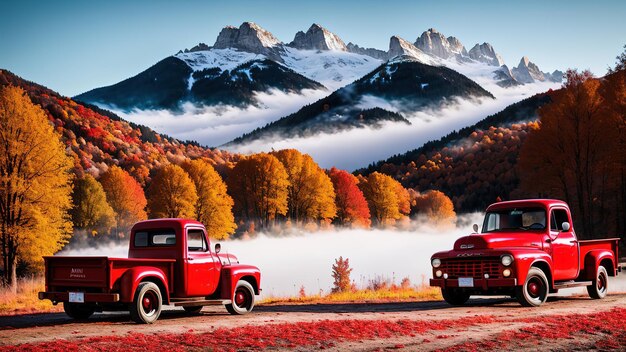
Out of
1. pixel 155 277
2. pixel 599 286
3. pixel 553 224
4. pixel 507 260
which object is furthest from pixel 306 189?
pixel 155 277

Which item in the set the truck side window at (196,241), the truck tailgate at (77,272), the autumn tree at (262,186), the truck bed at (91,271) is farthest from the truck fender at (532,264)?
the autumn tree at (262,186)

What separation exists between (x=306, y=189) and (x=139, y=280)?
84.1 meters

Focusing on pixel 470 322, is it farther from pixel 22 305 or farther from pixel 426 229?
pixel 426 229

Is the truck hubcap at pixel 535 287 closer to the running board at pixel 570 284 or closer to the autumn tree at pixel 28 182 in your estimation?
the running board at pixel 570 284

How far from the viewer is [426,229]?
141m

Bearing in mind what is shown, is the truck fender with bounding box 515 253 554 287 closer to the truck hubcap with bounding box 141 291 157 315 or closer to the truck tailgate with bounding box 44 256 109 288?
the truck hubcap with bounding box 141 291 157 315

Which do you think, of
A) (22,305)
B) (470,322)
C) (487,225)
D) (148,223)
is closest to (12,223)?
(22,305)

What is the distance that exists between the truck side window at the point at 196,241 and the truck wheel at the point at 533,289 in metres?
9.04

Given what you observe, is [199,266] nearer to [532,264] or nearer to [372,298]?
[372,298]

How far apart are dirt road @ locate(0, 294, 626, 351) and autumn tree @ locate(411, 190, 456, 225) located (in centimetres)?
12819

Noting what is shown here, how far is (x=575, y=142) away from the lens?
1951 inches

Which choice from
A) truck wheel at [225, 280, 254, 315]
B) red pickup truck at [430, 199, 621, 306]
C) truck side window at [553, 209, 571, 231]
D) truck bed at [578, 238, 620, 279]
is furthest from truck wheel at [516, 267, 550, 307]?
truck wheel at [225, 280, 254, 315]

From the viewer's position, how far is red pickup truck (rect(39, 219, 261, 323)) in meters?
16.8

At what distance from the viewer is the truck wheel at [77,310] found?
60.0ft
